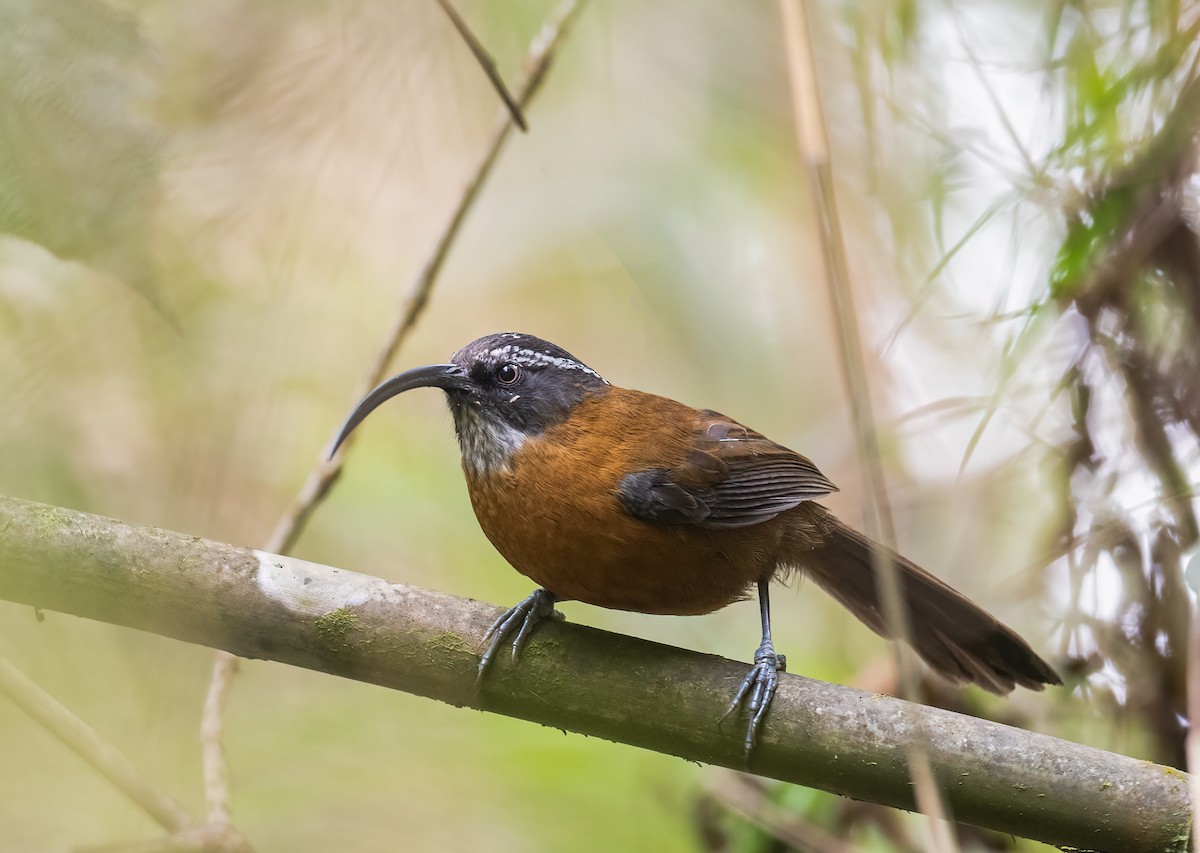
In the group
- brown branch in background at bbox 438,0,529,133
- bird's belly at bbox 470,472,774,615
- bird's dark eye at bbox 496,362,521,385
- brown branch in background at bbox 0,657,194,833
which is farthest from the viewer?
bird's dark eye at bbox 496,362,521,385

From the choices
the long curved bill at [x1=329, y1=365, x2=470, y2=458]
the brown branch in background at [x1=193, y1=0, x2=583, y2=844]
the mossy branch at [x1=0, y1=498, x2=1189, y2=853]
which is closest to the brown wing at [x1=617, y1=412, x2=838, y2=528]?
the mossy branch at [x1=0, y1=498, x2=1189, y2=853]

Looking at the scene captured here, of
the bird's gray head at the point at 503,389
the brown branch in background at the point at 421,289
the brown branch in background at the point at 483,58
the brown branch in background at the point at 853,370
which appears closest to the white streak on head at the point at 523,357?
the bird's gray head at the point at 503,389

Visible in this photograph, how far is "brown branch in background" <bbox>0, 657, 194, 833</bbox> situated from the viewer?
67.1 inches

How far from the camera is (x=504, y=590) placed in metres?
4.41

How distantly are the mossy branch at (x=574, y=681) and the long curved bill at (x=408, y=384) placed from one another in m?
0.41

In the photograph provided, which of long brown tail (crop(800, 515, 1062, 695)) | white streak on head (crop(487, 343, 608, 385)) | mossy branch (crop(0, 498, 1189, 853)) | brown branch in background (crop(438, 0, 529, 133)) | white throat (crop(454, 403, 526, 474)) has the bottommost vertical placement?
mossy branch (crop(0, 498, 1189, 853))

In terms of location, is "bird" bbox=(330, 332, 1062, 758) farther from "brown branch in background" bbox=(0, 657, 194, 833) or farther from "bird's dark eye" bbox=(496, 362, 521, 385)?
"brown branch in background" bbox=(0, 657, 194, 833)

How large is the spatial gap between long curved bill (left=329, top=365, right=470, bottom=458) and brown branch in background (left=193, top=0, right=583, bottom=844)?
12 centimetres

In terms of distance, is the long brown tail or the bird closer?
the bird

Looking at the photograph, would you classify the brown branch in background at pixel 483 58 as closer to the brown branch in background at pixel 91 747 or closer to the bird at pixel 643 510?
the bird at pixel 643 510

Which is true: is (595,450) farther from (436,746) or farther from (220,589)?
(436,746)

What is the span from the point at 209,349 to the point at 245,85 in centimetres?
73

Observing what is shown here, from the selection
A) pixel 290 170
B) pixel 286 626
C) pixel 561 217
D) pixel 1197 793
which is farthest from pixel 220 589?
pixel 561 217

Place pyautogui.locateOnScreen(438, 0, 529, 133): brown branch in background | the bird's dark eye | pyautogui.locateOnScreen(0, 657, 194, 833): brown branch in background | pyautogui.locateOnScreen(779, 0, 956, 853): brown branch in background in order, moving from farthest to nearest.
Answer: the bird's dark eye → pyautogui.locateOnScreen(438, 0, 529, 133): brown branch in background → pyautogui.locateOnScreen(0, 657, 194, 833): brown branch in background → pyautogui.locateOnScreen(779, 0, 956, 853): brown branch in background
